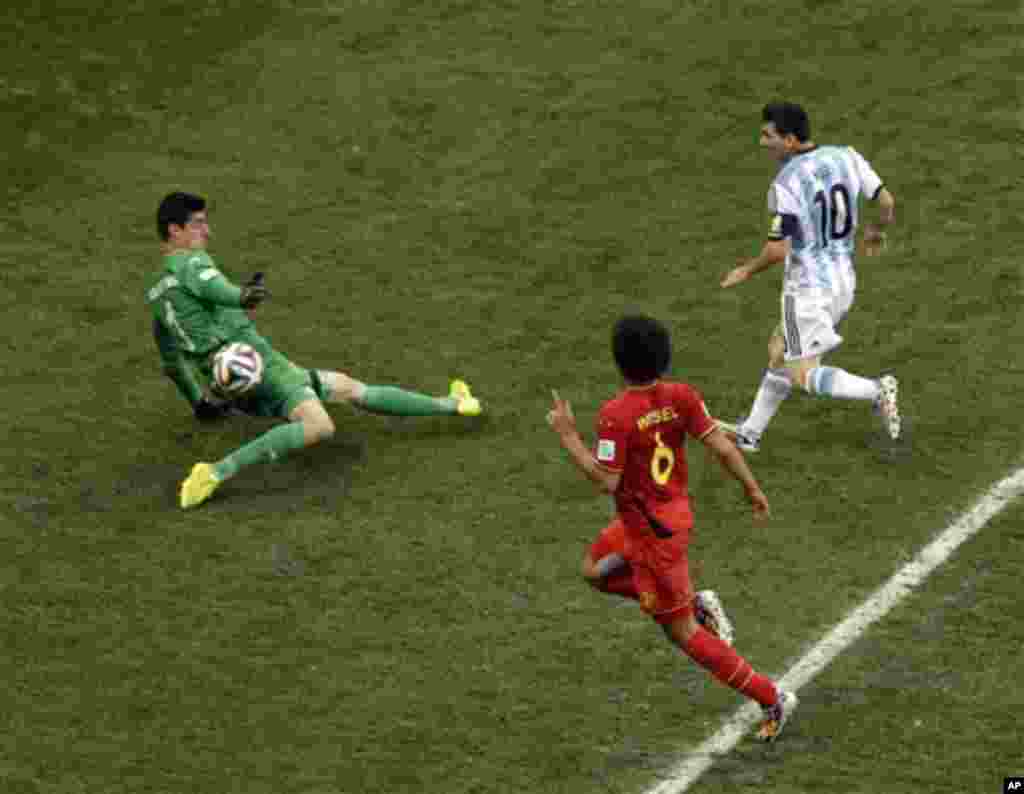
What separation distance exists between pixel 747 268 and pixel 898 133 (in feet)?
17.3

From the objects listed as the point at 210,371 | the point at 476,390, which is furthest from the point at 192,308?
the point at 476,390

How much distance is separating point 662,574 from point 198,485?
3.88m

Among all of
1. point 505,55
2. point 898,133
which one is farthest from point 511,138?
point 898,133

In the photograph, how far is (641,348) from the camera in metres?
10.5

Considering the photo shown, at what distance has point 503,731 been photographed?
1137 cm

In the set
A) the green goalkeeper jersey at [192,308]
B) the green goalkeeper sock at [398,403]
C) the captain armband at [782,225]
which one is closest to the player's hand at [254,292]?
the green goalkeeper jersey at [192,308]

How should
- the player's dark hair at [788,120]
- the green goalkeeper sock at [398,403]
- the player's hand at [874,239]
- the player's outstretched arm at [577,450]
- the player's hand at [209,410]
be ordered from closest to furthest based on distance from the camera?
the player's outstretched arm at [577,450]
the player's dark hair at [788,120]
the player's hand at [874,239]
the green goalkeeper sock at [398,403]
the player's hand at [209,410]

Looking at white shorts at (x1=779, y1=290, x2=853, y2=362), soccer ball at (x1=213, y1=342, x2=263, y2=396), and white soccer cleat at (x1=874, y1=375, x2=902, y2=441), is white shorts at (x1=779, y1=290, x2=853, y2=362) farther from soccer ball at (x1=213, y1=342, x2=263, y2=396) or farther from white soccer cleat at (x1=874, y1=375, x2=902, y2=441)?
soccer ball at (x1=213, y1=342, x2=263, y2=396)

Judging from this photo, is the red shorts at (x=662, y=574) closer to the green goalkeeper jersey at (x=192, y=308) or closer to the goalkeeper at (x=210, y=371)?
the goalkeeper at (x=210, y=371)

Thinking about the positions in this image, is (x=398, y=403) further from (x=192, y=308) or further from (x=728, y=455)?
(x=728, y=455)

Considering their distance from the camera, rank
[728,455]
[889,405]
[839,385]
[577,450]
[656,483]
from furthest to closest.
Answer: [889,405] < [839,385] < [656,483] < [728,455] < [577,450]

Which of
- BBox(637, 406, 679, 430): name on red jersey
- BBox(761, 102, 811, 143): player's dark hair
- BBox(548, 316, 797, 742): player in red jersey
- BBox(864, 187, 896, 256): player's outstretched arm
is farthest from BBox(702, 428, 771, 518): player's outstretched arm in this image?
BBox(864, 187, 896, 256): player's outstretched arm

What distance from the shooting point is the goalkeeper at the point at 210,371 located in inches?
545

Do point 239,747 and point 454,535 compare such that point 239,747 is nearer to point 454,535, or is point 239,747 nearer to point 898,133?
point 454,535
